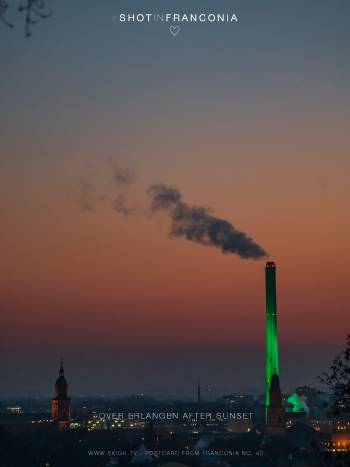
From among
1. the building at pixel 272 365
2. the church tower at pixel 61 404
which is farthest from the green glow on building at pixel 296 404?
the church tower at pixel 61 404

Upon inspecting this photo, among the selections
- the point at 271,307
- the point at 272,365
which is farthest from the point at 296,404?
the point at 271,307

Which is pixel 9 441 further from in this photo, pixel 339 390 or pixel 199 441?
pixel 339 390

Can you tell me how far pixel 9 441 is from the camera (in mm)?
103562

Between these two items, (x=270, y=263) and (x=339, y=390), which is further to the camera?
(x=270, y=263)

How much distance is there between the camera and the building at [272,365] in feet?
396

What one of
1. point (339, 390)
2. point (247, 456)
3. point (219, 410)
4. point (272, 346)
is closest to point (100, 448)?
point (247, 456)

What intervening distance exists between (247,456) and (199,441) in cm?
1282

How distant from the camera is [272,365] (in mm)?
122562

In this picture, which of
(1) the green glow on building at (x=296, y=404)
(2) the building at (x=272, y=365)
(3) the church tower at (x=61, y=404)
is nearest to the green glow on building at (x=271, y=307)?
(2) the building at (x=272, y=365)

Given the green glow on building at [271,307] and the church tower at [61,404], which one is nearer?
the church tower at [61,404]

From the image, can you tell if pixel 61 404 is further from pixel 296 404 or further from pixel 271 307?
pixel 296 404

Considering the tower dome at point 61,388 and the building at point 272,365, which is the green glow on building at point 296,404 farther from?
the tower dome at point 61,388

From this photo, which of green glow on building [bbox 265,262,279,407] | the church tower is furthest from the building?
the church tower

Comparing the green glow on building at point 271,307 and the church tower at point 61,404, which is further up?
the green glow on building at point 271,307
